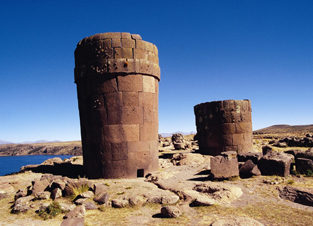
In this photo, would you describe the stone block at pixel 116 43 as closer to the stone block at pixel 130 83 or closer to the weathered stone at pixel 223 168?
the stone block at pixel 130 83

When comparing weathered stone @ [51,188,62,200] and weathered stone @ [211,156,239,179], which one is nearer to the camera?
weathered stone @ [51,188,62,200]

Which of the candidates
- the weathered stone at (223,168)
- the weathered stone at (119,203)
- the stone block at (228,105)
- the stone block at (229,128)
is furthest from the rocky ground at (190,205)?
the stone block at (228,105)

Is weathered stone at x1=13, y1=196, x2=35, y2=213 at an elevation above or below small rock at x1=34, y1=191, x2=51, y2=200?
below

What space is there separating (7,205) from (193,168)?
21.8 ft

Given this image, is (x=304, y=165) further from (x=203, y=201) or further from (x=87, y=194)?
(x=87, y=194)

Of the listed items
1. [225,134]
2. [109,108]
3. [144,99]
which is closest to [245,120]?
[225,134]

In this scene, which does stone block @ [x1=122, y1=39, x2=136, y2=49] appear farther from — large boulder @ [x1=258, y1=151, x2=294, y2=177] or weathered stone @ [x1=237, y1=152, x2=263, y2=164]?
large boulder @ [x1=258, y1=151, x2=294, y2=177]

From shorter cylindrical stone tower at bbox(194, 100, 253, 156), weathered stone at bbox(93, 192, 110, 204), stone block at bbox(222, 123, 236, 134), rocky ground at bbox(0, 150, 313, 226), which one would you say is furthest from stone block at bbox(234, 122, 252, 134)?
weathered stone at bbox(93, 192, 110, 204)

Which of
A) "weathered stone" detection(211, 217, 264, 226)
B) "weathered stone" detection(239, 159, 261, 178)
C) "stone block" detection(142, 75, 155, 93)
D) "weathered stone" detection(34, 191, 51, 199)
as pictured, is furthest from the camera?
"stone block" detection(142, 75, 155, 93)

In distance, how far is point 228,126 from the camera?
13086 millimetres

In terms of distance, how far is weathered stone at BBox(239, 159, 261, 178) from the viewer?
775 centimetres

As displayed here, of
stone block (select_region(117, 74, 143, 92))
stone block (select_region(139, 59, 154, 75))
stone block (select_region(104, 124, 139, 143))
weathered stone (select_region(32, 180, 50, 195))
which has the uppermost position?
stone block (select_region(139, 59, 154, 75))

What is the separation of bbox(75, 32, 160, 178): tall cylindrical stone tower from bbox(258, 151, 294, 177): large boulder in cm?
397

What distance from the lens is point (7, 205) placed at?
5.99 metres
